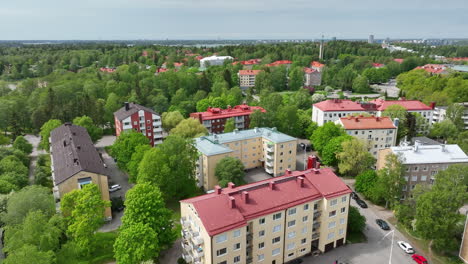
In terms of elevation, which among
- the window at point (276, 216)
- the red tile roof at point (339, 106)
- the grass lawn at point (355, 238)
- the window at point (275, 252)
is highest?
the red tile roof at point (339, 106)

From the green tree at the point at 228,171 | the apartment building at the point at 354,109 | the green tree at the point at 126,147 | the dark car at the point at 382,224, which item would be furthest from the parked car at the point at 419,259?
the apartment building at the point at 354,109

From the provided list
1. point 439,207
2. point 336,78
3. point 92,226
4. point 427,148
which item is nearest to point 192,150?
Answer: point 92,226

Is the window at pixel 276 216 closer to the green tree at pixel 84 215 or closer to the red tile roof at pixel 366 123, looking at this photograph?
the green tree at pixel 84 215

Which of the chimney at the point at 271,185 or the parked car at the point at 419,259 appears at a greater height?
the chimney at the point at 271,185

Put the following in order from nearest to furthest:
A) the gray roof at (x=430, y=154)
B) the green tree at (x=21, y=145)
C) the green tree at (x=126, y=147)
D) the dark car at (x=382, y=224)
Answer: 1. the dark car at (x=382, y=224)
2. the gray roof at (x=430, y=154)
3. the green tree at (x=126, y=147)
4. the green tree at (x=21, y=145)

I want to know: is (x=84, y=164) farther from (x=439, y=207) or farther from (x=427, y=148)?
(x=427, y=148)

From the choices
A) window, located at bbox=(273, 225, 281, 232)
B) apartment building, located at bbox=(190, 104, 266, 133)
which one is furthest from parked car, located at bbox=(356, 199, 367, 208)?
apartment building, located at bbox=(190, 104, 266, 133)

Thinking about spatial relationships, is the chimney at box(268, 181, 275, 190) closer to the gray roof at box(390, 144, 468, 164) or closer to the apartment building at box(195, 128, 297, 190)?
the apartment building at box(195, 128, 297, 190)
